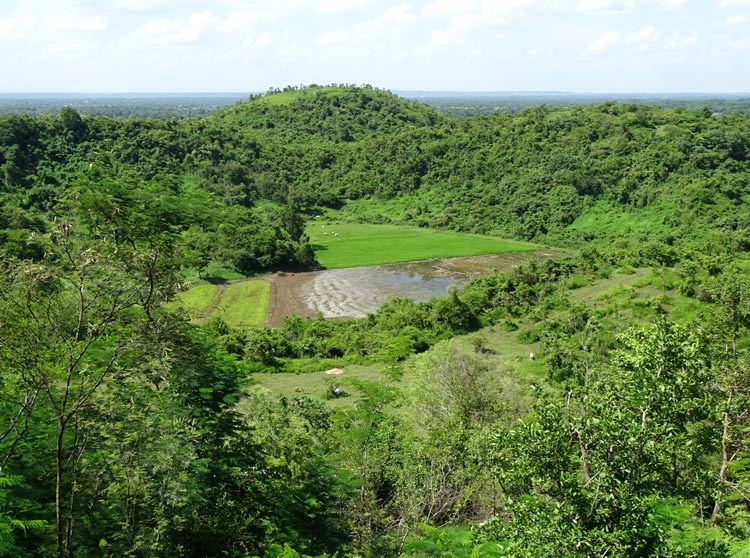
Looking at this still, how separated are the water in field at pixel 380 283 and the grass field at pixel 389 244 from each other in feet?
9.02

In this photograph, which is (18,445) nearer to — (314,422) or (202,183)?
(314,422)

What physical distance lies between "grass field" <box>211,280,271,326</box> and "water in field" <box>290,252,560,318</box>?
3.34m

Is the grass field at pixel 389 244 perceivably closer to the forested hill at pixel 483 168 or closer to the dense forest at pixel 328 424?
the forested hill at pixel 483 168

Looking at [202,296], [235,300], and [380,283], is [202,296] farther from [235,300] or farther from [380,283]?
[380,283]

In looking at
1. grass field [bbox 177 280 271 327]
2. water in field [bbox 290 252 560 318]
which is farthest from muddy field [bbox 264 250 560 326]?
grass field [bbox 177 280 271 327]

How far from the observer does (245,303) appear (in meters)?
54.8

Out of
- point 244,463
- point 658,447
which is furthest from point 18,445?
point 658,447

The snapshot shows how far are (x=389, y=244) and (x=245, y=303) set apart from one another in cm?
2973

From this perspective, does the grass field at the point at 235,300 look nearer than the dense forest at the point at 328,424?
No

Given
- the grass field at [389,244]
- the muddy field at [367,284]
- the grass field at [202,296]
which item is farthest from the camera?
the grass field at [389,244]

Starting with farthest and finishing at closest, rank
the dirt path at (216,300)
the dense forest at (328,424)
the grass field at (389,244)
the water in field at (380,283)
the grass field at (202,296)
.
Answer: the grass field at (389,244), the water in field at (380,283), the grass field at (202,296), the dirt path at (216,300), the dense forest at (328,424)

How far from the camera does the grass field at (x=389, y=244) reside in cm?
7250

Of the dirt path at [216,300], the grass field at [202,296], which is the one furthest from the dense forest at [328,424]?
the grass field at [202,296]

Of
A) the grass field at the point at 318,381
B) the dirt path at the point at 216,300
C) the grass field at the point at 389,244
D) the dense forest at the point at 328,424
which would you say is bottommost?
the grass field at the point at 318,381
